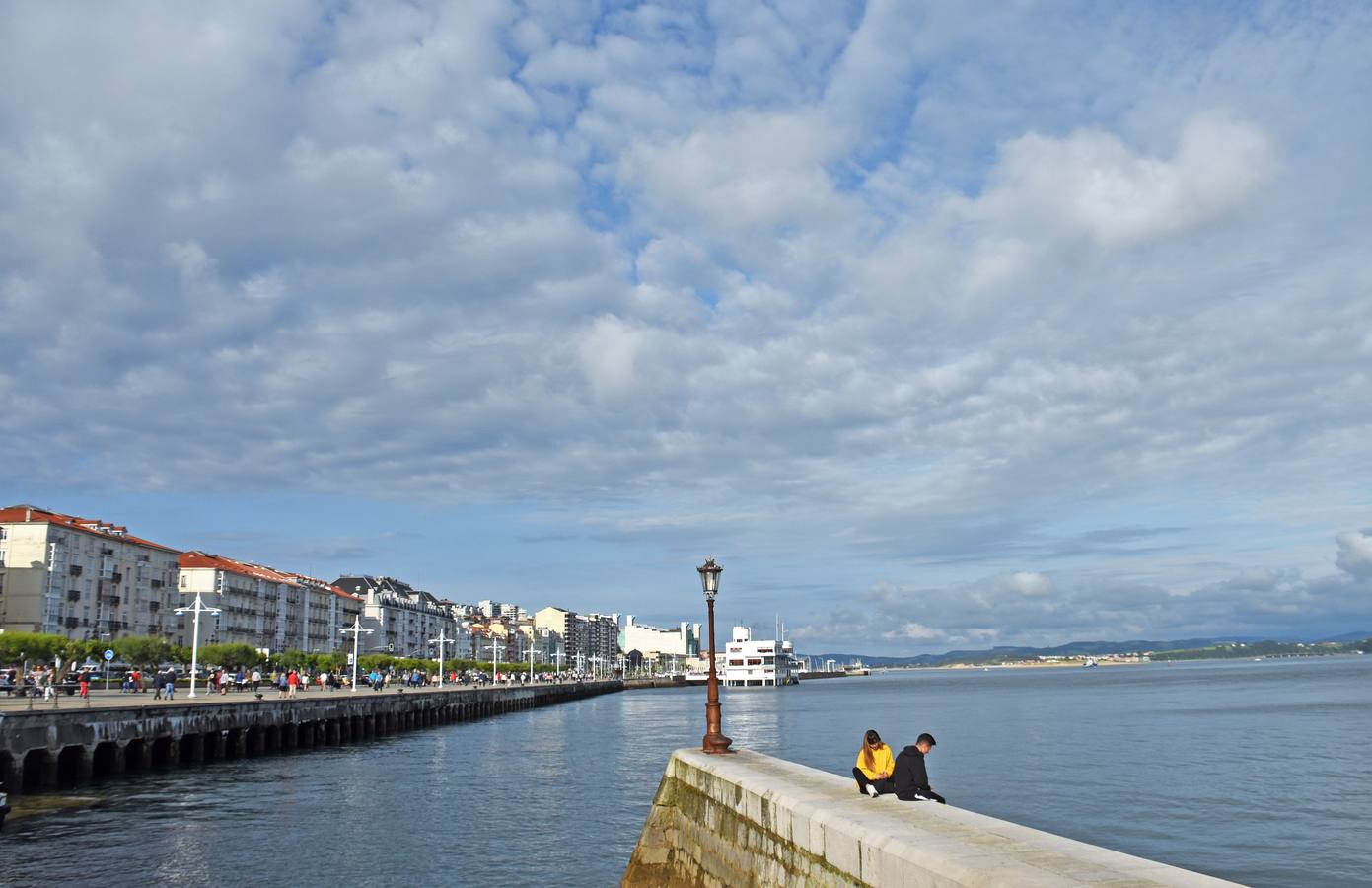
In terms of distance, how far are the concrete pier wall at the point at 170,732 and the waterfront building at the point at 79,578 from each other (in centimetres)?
4369

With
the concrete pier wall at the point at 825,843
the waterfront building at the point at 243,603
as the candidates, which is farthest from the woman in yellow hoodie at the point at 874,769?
the waterfront building at the point at 243,603

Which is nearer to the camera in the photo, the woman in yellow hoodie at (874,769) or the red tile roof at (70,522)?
the woman in yellow hoodie at (874,769)

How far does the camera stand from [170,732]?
151ft

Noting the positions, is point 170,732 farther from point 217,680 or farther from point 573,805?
point 217,680

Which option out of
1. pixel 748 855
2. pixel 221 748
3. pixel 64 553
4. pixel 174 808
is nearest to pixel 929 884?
pixel 748 855

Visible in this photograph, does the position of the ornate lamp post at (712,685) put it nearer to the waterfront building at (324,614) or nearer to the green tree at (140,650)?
the green tree at (140,650)

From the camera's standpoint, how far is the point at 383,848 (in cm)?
2919

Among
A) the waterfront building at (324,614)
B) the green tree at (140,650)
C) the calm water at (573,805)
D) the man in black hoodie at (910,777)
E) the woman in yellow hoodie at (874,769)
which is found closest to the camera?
the man in black hoodie at (910,777)

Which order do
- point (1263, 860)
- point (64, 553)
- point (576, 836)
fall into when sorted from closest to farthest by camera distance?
point (1263, 860)
point (576, 836)
point (64, 553)

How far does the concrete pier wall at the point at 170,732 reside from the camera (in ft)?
120

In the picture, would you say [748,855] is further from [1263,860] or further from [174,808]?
[174,808]

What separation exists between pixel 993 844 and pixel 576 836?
22.7 metres

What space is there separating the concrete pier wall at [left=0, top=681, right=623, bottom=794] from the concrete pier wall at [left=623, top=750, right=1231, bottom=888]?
2694 centimetres

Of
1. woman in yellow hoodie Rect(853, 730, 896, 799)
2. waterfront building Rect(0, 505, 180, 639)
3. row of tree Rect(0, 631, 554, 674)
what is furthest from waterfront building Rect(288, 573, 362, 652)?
woman in yellow hoodie Rect(853, 730, 896, 799)
